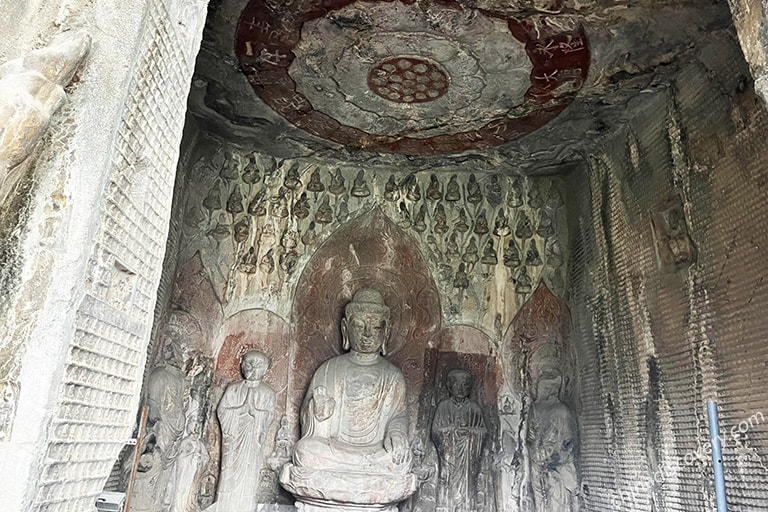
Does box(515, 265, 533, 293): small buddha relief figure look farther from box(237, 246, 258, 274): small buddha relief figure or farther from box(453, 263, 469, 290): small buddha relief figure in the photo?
box(237, 246, 258, 274): small buddha relief figure

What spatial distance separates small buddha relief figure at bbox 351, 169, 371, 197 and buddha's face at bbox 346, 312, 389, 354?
4.76 ft

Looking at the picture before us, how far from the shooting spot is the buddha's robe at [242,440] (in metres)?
6.83

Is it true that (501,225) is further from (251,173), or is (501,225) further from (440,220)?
(251,173)

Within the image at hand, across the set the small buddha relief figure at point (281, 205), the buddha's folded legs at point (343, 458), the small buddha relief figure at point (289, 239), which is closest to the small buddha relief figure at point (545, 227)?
the small buddha relief figure at point (289, 239)

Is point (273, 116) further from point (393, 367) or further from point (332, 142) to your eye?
point (393, 367)

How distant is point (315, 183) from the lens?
7.96 meters

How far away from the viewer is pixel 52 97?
240cm

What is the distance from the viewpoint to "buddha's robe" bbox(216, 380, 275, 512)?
22.4ft

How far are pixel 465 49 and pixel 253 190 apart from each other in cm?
328

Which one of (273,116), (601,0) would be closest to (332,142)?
(273,116)

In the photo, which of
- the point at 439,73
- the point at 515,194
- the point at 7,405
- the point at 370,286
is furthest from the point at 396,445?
the point at 7,405

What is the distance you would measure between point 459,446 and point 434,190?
302 centimetres

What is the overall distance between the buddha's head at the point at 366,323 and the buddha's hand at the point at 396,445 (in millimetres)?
1033

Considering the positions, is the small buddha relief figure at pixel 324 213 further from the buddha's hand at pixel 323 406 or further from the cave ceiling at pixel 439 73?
the buddha's hand at pixel 323 406
